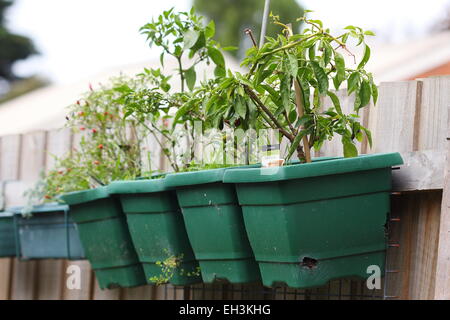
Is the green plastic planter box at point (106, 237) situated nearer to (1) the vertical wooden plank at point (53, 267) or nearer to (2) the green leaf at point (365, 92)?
(1) the vertical wooden plank at point (53, 267)

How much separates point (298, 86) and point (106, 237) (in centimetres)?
104

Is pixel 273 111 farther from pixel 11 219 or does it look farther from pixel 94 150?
pixel 11 219

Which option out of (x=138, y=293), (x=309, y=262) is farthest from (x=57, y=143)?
(x=309, y=262)

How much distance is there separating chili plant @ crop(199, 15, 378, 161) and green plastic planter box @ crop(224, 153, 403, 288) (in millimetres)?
167

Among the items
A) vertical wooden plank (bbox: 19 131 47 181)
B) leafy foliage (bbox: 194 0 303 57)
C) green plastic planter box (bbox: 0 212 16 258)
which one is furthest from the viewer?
leafy foliage (bbox: 194 0 303 57)

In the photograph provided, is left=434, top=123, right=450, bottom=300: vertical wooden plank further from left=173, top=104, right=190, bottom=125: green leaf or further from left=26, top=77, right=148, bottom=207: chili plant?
left=26, top=77, right=148, bottom=207: chili plant

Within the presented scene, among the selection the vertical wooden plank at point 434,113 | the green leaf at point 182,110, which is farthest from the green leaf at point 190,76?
the vertical wooden plank at point 434,113

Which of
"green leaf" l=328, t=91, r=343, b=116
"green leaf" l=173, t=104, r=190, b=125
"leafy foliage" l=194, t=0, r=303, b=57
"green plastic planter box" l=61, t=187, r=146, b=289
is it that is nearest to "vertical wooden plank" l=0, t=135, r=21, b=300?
"green plastic planter box" l=61, t=187, r=146, b=289

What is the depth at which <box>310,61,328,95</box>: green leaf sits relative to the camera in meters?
2.35

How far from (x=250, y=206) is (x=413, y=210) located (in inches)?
21.8

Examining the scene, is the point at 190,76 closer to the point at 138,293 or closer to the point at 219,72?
the point at 219,72

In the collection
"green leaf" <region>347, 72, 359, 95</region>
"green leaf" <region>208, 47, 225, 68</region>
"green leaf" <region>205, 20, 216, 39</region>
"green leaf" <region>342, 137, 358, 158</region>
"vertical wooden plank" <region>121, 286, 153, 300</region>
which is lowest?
"vertical wooden plank" <region>121, 286, 153, 300</region>

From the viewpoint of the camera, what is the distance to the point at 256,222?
7.72 ft

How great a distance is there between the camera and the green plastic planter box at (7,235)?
3701 mm
